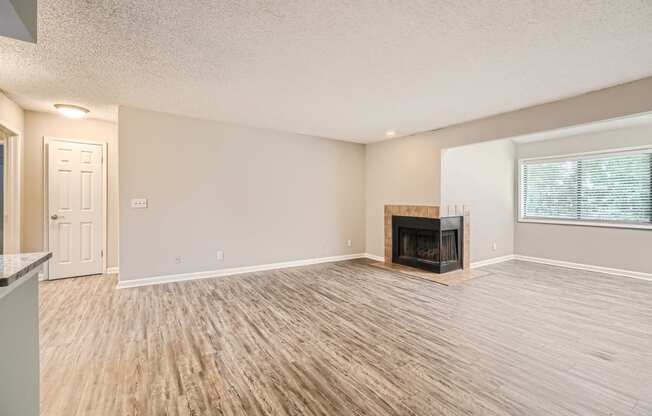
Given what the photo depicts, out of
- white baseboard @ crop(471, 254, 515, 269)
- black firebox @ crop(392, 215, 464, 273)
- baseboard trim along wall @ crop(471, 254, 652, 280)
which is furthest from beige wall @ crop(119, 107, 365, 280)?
baseboard trim along wall @ crop(471, 254, 652, 280)

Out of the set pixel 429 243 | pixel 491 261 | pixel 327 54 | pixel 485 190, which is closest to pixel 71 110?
pixel 327 54

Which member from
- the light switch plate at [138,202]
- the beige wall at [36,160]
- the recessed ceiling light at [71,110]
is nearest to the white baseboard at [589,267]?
the light switch plate at [138,202]

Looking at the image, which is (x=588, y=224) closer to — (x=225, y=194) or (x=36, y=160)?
(x=225, y=194)

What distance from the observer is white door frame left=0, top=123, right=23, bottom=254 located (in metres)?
3.95

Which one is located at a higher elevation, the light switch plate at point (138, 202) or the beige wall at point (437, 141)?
the beige wall at point (437, 141)

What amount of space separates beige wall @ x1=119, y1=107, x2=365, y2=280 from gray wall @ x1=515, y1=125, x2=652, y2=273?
380 cm

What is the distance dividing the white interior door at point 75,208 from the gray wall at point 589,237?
817 centimetres

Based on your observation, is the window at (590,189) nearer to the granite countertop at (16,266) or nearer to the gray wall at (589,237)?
the gray wall at (589,237)

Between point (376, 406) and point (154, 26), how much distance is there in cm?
303

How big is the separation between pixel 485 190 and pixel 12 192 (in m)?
7.70

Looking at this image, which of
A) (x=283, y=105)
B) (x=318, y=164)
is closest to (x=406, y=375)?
(x=283, y=105)

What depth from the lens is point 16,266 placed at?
119 centimetres

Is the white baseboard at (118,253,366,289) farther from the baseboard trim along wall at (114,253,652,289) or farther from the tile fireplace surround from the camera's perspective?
the tile fireplace surround

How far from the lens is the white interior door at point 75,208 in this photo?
14.9 feet
